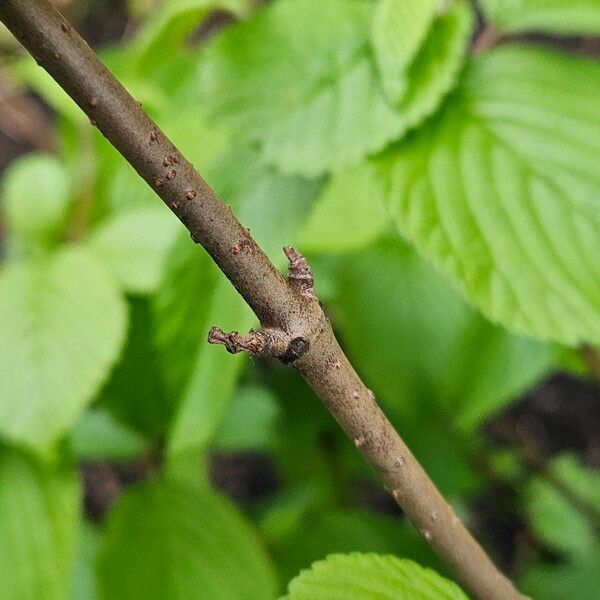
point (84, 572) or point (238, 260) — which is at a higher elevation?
point (238, 260)

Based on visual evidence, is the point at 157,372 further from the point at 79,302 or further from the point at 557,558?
the point at 557,558

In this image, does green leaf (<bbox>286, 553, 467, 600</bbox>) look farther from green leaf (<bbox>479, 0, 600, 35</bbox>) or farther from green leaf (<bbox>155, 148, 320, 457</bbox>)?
green leaf (<bbox>479, 0, 600, 35</bbox>)

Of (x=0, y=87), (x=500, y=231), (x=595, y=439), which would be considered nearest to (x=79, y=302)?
(x=500, y=231)

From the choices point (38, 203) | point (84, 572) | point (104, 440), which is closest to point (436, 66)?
point (38, 203)

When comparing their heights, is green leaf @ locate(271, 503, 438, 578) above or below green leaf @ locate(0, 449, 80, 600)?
below

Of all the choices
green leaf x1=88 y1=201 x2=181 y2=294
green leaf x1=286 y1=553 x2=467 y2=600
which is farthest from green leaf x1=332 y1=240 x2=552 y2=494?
green leaf x1=286 y1=553 x2=467 y2=600

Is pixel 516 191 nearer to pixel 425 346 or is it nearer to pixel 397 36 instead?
pixel 397 36

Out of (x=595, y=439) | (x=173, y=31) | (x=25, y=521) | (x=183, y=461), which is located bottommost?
(x=595, y=439)
